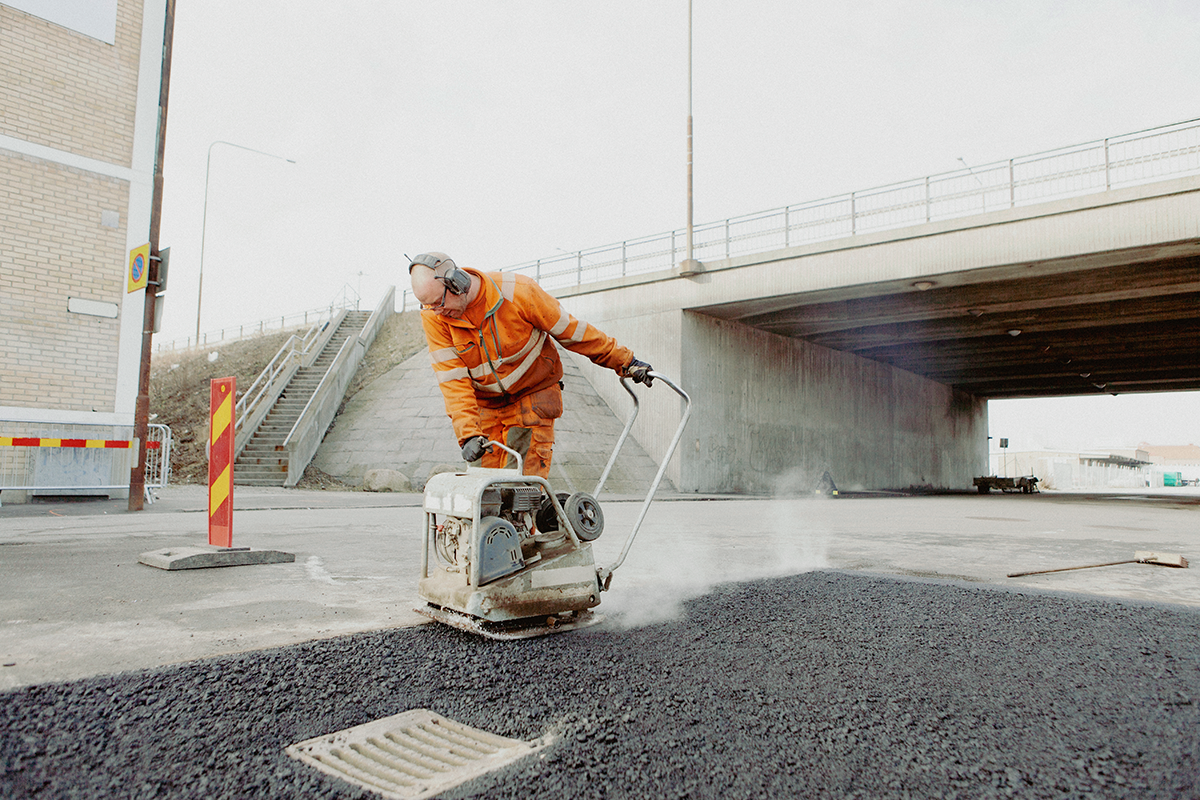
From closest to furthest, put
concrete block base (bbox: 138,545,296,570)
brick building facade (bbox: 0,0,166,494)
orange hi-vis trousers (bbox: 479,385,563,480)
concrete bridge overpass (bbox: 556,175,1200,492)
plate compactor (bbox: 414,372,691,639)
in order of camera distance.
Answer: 1. plate compactor (bbox: 414,372,691,639)
2. orange hi-vis trousers (bbox: 479,385,563,480)
3. concrete block base (bbox: 138,545,296,570)
4. brick building facade (bbox: 0,0,166,494)
5. concrete bridge overpass (bbox: 556,175,1200,492)

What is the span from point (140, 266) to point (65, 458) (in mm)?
3403

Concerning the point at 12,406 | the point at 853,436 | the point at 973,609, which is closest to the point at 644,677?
the point at 973,609

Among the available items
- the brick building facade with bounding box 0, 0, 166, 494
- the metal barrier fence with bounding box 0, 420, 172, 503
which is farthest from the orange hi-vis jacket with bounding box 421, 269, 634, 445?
the brick building facade with bounding box 0, 0, 166, 494

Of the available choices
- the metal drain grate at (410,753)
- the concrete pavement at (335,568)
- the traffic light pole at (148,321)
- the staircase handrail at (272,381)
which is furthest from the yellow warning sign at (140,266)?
the metal drain grate at (410,753)

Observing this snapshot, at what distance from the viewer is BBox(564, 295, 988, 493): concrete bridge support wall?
69.5ft

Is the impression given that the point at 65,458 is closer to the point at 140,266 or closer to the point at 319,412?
the point at 140,266

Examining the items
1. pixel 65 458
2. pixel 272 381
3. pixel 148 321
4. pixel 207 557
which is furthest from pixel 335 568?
pixel 272 381

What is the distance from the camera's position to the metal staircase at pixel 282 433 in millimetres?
17344

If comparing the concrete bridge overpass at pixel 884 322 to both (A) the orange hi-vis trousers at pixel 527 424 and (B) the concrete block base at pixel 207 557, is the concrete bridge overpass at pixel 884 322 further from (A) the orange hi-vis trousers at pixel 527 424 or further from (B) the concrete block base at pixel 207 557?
(A) the orange hi-vis trousers at pixel 527 424

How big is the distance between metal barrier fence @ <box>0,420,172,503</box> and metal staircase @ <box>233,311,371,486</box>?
495 centimetres

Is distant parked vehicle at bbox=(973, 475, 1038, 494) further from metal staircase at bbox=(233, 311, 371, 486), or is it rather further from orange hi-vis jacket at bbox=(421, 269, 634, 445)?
orange hi-vis jacket at bbox=(421, 269, 634, 445)

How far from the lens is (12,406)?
421 inches

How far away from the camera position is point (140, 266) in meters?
9.95

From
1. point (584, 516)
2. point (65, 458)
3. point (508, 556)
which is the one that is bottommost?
point (508, 556)
